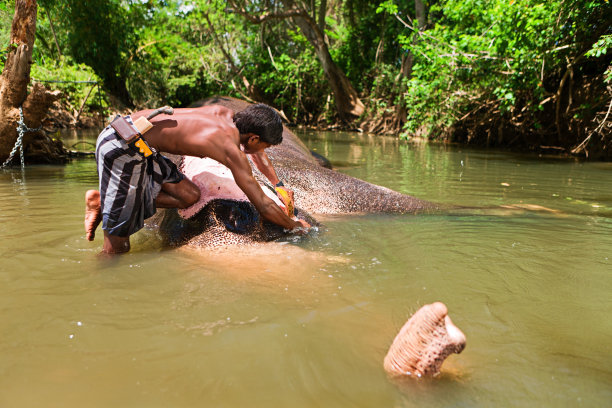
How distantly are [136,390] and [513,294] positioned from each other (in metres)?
1.94

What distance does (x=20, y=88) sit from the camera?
627 cm

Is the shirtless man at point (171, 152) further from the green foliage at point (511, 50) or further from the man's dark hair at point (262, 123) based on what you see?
the green foliage at point (511, 50)

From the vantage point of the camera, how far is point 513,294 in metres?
2.43

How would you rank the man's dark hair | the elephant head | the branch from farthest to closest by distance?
the branch, the man's dark hair, the elephant head

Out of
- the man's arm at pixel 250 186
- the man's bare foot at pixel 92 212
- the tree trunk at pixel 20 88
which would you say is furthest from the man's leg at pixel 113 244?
the tree trunk at pixel 20 88

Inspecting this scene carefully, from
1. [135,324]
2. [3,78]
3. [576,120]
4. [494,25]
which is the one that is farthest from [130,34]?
[135,324]

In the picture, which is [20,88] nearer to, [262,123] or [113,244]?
[113,244]

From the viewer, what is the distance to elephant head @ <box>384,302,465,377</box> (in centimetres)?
151

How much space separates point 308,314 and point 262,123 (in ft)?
4.83

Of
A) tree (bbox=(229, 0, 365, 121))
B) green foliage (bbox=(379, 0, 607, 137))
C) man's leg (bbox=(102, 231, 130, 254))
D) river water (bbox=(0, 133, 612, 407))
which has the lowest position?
river water (bbox=(0, 133, 612, 407))

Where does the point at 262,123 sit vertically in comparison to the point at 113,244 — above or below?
above

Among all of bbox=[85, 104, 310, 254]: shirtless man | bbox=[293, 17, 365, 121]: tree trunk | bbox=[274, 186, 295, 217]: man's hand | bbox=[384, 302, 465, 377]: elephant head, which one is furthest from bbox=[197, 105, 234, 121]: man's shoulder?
bbox=[293, 17, 365, 121]: tree trunk

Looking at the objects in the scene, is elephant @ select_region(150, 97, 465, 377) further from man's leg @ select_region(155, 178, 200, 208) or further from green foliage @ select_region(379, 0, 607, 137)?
green foliage @ select_region(379, 0, 607, 137)

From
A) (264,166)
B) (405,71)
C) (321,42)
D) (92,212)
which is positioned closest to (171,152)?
(92,212)
